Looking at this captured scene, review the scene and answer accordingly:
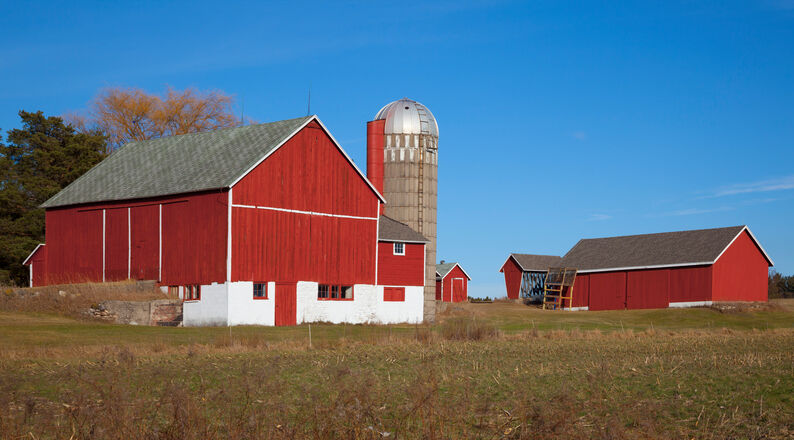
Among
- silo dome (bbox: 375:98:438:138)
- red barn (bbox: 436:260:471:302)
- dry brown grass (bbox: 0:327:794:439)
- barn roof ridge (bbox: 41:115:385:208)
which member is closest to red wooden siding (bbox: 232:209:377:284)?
barn roof ridge (bbox: 41:115:385:208)

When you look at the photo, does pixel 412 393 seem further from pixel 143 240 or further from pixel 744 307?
pixel 744 307

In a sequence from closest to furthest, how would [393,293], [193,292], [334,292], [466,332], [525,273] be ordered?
[466,332] → [193,292] → [334,292] → [393,293] → [525,273]

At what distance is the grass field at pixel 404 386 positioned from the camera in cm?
961

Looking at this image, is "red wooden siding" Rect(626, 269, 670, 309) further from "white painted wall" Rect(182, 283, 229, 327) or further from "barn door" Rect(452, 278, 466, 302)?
"white painted wall" Rect(182, 283, 229, 327)

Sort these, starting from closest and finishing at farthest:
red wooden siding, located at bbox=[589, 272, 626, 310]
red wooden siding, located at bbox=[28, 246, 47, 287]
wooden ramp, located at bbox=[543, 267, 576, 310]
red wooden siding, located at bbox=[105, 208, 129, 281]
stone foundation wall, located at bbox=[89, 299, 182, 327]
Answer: stone foundation wall, located at bbox=[89, 299, 182, 327], red wooden siding, located at bbox=[105, 208, 129, 281], red wooden siding, located at bbox=[28, 246, 47, 287], red wooden siding, located at bbox=[589, 272, 626, 310], wooden ramp, located at bbox=[543, 267, 576, 310]

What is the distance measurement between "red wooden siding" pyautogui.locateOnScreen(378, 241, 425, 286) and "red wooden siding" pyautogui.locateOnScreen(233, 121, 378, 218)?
275 cm

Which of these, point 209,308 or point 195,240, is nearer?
point 209,308

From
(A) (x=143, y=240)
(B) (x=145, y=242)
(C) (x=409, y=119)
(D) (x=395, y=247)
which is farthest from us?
(C) (x=409, y=119)

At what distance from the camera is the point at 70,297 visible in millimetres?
37500

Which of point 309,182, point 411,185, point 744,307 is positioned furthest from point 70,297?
point 744,307

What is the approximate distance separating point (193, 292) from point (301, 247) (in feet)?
17.6

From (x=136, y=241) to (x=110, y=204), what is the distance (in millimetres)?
3067

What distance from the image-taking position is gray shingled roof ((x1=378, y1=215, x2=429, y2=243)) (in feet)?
151

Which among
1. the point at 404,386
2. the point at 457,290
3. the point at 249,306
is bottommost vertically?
the point at 457,290
